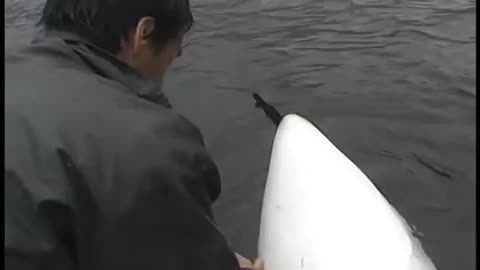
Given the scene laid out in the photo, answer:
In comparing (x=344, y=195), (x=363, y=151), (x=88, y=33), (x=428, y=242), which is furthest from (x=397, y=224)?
(x=88, y=33)

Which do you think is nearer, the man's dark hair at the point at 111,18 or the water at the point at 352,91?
the man's dark hair at the point at 111,18

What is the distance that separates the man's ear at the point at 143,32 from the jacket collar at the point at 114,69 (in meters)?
0.13

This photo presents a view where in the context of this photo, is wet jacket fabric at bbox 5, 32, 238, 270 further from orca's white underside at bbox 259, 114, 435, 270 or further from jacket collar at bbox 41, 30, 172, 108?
orca's white underside at bbox 259, 114, 435, 270

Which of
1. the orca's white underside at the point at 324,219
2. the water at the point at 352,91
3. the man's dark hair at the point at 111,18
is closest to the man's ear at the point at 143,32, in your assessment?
the man's dark hair at the point at 111,18

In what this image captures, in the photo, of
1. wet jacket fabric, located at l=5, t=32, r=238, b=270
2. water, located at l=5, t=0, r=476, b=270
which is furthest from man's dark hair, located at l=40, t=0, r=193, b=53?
water, located at l=5, t=0, r=476, b=270

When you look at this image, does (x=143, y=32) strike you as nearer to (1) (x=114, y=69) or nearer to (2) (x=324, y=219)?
(1) (x=114, y=69)

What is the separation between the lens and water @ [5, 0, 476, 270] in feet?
14.1

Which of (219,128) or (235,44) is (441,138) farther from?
(235,44)

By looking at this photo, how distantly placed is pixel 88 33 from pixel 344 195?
65.7 inches

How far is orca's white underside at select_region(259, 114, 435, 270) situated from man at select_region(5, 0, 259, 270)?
1.14 m

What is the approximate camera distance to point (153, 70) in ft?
7.30

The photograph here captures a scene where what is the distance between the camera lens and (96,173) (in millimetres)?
1660

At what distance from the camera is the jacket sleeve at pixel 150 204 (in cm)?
167

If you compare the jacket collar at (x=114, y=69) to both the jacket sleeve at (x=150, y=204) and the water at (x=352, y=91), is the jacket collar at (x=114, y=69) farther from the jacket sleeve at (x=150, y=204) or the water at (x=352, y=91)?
the water at (x=352, y=91)
